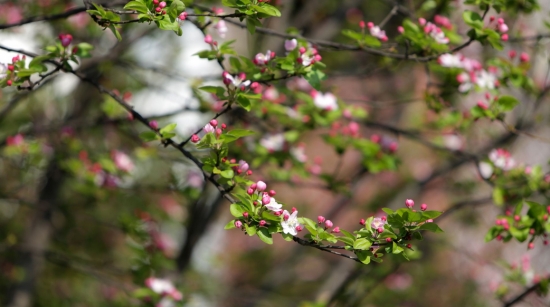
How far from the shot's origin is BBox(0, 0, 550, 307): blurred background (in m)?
3.81

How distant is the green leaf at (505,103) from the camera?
9.41 feet

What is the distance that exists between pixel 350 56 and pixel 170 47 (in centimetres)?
279

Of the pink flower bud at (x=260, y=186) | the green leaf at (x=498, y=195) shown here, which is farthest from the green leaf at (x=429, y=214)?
the green leaf at (x=498, y=195)

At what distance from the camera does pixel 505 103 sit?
2.91 meters

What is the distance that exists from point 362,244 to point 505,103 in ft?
4.93

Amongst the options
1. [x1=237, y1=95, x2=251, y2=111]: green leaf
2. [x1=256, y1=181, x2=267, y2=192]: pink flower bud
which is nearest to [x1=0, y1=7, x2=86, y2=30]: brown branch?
[x1=237, y1=95, x2=251, y2=111]: green leaf

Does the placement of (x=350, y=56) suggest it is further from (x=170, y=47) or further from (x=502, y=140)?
(x=170, y=47)

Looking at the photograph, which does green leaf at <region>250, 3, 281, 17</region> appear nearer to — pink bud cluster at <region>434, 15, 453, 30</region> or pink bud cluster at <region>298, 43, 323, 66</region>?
pink bud cluster at <region>298, 43, 323, 66</region>

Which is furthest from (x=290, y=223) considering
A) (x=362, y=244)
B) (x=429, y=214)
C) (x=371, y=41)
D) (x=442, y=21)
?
(x=442, y=21)

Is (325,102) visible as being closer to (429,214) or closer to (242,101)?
(242,101)

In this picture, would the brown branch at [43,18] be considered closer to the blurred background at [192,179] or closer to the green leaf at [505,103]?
the blurred background at [192,179]

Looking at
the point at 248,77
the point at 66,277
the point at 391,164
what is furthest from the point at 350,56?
the point at 248,77

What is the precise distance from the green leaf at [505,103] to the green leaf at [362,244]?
4.75 ft

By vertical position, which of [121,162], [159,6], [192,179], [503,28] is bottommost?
[192,179]
